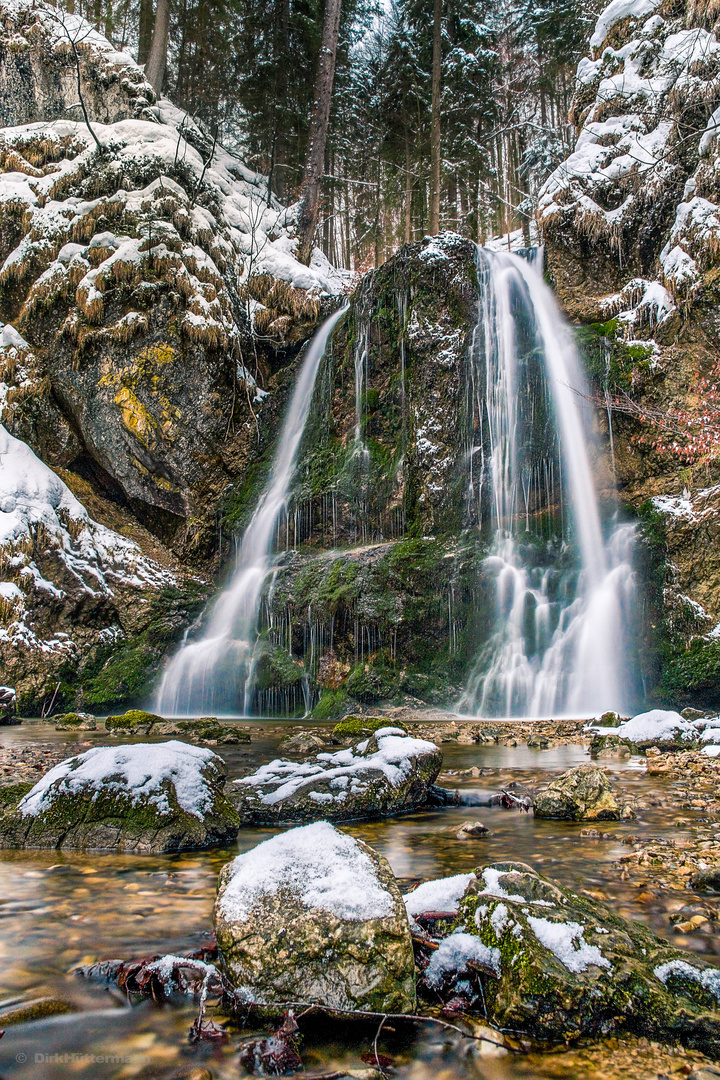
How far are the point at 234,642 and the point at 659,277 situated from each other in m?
10.9

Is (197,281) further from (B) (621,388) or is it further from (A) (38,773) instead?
(A) (38,773)

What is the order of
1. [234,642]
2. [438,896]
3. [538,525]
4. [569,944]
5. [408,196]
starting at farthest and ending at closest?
[408,196], [538,525], [234,642], [438,896], [569,944]

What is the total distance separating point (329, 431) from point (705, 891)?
41.7 feet

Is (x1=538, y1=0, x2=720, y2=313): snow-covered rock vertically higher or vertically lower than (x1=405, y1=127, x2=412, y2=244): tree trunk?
lower

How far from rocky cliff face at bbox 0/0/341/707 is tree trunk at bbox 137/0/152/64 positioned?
10733 millimetres

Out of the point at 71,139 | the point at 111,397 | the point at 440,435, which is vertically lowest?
the point at 440,435

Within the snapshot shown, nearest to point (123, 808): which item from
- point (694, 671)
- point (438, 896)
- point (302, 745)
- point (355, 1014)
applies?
point (438, 896)

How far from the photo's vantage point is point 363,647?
10.8m

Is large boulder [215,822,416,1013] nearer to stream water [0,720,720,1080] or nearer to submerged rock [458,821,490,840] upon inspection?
stream water [0,720,720,1080]

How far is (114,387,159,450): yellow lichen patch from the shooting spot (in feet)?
44.9

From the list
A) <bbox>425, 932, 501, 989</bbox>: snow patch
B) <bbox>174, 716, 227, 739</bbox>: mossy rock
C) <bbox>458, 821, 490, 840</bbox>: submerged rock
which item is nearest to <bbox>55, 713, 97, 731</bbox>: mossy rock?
<bbox>174, 716, 227, 739</bbox>: mossy rock

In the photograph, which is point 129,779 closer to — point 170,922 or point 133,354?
point 170,922

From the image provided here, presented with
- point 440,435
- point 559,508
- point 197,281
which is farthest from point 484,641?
point 197,281

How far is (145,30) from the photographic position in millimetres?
23359
